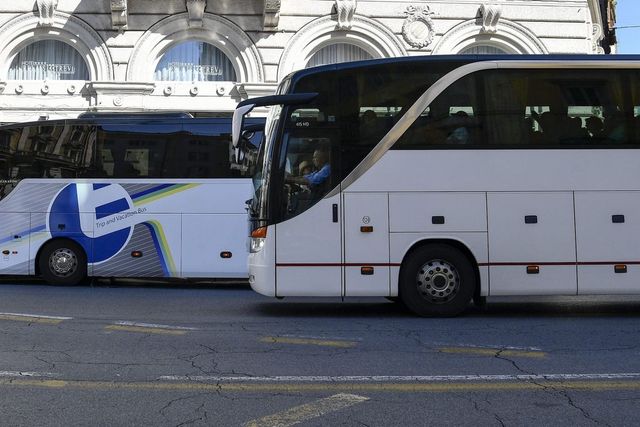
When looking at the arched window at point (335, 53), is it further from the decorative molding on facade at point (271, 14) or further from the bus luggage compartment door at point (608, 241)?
the bus luggage compartment door at point (608, 241)

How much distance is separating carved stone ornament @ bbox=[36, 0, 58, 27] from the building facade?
0.10 feet

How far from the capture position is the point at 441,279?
33.6 ft

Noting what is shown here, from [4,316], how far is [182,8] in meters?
14.2

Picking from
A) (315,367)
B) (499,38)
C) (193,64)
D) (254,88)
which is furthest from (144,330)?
(499,38)

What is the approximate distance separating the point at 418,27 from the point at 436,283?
1436 centimetres

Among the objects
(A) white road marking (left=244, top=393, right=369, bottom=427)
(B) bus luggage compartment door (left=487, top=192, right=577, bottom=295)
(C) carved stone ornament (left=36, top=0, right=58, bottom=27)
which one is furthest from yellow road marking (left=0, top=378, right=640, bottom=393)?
(C) carved stone ornament (left=36, top=0, right=58, bottom=27)

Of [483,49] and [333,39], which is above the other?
[333,39]

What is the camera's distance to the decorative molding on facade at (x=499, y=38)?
901 inches

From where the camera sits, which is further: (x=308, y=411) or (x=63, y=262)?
(x=63, y=262)

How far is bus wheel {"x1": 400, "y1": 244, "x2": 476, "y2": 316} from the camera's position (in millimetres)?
10203

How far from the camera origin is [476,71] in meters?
10.3

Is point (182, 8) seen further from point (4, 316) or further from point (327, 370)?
point (327, 370)

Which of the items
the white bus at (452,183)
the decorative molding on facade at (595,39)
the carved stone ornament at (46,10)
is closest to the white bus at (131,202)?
the white bus at (452,183)

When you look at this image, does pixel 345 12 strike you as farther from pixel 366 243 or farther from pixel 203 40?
pixel 366 243
